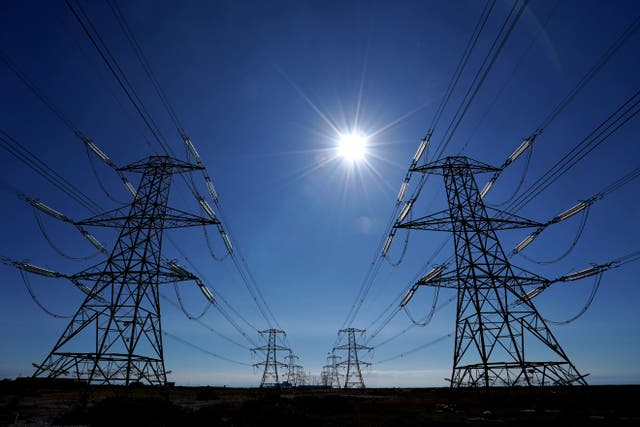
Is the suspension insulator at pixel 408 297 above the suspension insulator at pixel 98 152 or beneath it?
beneath

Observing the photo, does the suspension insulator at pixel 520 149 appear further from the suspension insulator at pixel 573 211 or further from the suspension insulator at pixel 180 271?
the suspension insulator at pixel 180 271

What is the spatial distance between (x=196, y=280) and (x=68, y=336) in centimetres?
895

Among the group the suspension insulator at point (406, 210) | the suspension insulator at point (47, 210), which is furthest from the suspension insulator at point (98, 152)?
the suspension insulator at point (406, 210)

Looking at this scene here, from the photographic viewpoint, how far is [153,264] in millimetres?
25625

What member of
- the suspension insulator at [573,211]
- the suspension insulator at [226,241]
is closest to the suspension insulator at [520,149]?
the suspension insulator at [573,211]

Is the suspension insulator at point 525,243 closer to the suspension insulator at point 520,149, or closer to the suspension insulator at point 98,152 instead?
the suspension insulator at point 520,149

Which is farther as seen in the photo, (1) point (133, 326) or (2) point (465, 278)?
(2) point (465, 278)

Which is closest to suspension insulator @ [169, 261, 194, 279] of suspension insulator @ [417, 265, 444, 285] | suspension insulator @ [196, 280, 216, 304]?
suspension insulator @ [196, 280, 216, 304]

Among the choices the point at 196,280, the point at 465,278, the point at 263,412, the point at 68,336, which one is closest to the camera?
the point at 263,412

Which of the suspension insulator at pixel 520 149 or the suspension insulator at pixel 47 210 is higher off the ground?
the suspension insulator at pixel 520 149

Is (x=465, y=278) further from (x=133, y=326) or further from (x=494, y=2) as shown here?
(x=133, y=326)

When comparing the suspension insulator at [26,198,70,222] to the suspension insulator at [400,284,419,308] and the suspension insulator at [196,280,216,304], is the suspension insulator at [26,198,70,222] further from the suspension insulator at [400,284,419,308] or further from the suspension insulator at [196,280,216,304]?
the suspension insulator at [400,284,419,308]

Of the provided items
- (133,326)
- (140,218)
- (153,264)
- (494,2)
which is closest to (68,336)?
(133,326)

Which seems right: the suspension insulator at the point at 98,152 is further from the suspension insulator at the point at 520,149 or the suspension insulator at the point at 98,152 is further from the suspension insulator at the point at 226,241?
the suspension insulator at the point at 520,149
